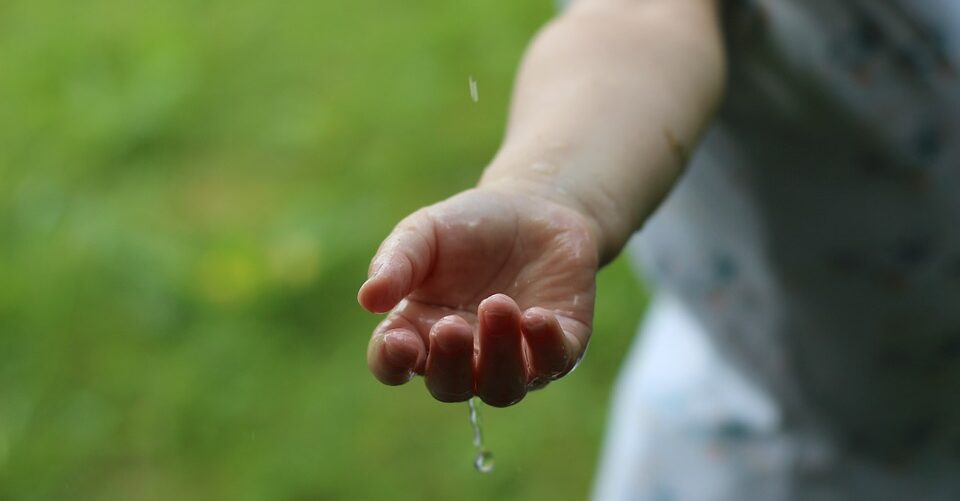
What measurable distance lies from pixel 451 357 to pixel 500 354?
2cm

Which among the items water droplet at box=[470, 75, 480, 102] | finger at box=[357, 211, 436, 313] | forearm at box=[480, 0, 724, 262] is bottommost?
water droplet at box=[470, 75, 480, 102]

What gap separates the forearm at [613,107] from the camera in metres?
0.56

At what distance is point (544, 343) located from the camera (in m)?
0.44

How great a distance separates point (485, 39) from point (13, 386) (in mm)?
773

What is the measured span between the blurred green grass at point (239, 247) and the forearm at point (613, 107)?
0.49 metres

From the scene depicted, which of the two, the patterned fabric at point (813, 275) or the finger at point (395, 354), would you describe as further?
the patterned fabric at point (813, 275)

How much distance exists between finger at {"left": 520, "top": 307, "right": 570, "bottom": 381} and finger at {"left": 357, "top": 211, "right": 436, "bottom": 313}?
0.05 m

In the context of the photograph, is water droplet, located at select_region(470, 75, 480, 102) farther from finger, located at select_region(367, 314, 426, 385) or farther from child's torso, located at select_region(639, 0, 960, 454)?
finger, located at select_region(367, 314, 426, 385)

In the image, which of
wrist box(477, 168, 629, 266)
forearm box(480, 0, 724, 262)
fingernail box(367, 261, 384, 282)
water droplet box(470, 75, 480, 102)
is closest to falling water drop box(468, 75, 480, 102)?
water droplet box(470, 75, 480, 102)

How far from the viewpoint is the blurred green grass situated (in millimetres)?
1176

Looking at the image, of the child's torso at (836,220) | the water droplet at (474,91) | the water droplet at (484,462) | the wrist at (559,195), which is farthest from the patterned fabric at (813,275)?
the water droplet at (474,91)

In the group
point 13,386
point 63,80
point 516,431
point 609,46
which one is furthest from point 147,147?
point 609,46

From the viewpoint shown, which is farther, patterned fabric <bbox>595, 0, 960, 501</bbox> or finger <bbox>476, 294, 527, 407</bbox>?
patterned fabric <bbox>595, 0, 960, 501</bbox>

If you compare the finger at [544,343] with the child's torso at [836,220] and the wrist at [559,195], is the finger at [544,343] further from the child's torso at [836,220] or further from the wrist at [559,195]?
the child's torso at [836,220]
